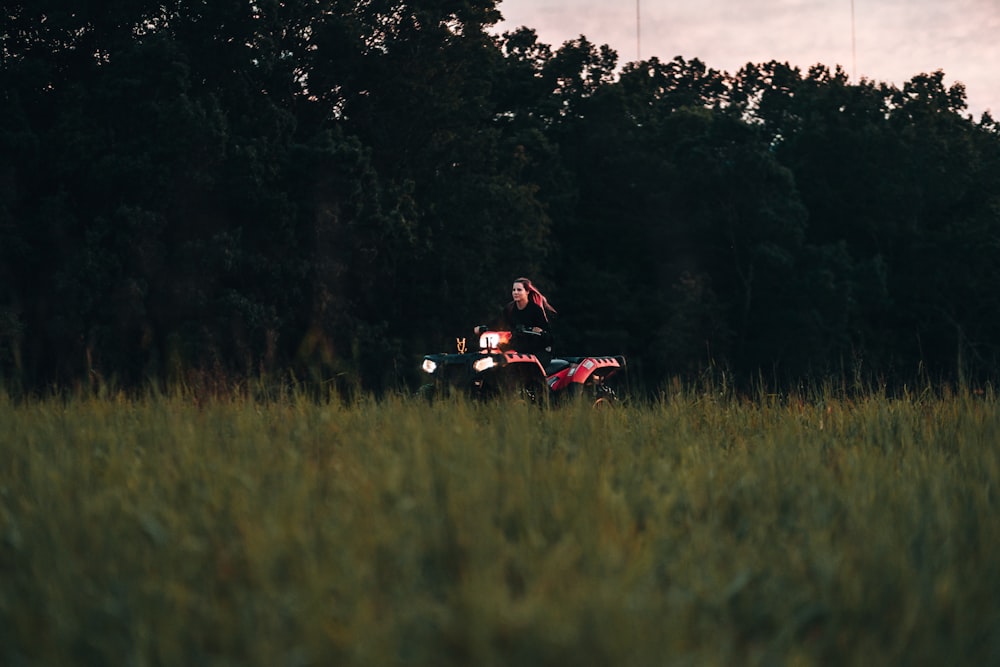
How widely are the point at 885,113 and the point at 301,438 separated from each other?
47174 mm

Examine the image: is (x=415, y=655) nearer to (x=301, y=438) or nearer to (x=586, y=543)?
(x=586, y=543)

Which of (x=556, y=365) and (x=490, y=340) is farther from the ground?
(x=490, y=340)

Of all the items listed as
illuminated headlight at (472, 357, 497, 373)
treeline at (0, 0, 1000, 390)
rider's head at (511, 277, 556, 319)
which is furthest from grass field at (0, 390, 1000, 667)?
rider's head at (511, 277, 556, 319)

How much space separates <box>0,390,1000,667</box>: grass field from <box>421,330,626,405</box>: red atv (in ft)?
12.4

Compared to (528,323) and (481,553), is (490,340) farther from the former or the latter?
(481,553)

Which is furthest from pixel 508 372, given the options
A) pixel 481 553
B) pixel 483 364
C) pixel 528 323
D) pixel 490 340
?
pixel 481 553

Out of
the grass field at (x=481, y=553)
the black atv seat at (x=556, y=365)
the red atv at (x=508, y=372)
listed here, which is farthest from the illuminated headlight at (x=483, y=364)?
the grass field at (x=481, y=553)

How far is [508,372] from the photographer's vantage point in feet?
33.1

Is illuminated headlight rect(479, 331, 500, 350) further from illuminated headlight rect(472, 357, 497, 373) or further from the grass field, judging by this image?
the grass field

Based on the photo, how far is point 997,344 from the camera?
138 feet

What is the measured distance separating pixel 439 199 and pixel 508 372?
25.0 m

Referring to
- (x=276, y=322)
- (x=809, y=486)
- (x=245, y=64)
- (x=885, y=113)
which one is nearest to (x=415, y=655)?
(x=809, y=486)

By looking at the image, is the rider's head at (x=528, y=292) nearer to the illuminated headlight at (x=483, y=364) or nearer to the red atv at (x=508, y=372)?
the red atv at (x=508, y=372)

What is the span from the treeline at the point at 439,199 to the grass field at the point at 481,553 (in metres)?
3.16
